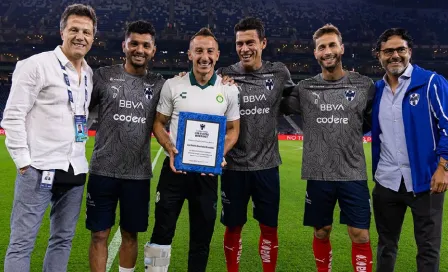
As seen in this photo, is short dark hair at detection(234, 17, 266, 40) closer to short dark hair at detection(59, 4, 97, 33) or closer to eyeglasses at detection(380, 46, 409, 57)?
eyeglasses at detection(380, 46, 409, 57)

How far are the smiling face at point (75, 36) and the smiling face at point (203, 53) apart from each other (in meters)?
0.84

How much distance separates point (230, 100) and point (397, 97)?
1369 mm

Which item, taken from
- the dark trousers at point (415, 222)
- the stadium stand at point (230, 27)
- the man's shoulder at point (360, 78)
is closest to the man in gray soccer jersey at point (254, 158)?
the man's shoulder at point (360, 78)

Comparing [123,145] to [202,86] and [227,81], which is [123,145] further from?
[227,81]

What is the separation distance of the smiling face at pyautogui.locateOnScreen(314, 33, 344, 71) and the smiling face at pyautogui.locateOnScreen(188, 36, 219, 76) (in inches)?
36.5

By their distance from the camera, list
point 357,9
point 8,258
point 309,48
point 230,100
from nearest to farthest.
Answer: point 8,258 < point 230,100 < point 309,48 < point 357,9

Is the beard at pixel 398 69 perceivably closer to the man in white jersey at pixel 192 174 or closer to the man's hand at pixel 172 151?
the man in white jersey at pixel 192 174

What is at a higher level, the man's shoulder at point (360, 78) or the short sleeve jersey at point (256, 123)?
the man's shoulder at point (360, 78)

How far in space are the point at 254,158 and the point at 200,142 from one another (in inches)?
26.5

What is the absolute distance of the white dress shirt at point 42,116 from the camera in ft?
9.13

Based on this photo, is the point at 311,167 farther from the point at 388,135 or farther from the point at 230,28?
the point at 230,28

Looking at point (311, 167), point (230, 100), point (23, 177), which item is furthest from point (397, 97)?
point (23, 177)

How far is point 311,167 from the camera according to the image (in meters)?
3.67

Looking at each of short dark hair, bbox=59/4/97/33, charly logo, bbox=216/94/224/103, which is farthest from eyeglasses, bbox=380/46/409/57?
short dark hair, bbox=59/4/97/33
